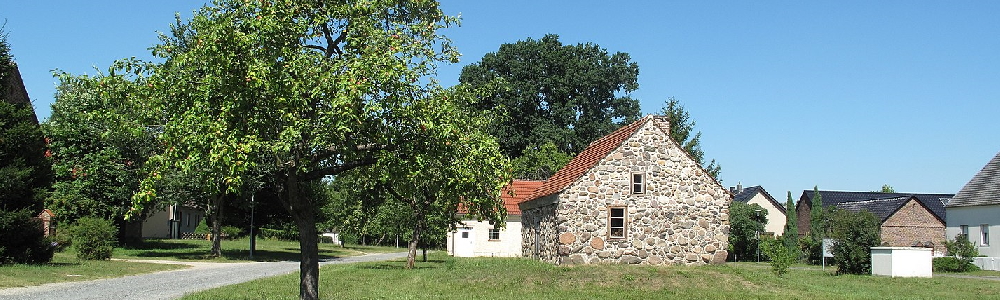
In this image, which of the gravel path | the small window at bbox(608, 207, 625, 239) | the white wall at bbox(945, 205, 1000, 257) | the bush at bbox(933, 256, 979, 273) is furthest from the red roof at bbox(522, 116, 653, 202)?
the white wall at bbox(945, 205, 1000, 257)

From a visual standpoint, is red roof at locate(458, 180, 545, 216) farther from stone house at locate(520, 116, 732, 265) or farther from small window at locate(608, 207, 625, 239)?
small window at locate(608, 207, 625, 239)

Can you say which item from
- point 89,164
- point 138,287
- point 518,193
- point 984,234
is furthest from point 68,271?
point 984,234

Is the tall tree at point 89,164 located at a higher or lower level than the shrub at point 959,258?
higher

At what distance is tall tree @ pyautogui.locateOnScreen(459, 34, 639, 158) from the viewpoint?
5900 centimetres

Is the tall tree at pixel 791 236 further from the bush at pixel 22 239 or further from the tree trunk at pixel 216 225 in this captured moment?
the bush at pixel 22 239

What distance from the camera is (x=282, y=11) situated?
13.0m

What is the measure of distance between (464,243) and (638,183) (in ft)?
55.9

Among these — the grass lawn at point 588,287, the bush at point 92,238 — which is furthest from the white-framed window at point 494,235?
the grass lawn at point 588,287

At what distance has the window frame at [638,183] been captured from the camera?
31906 mm

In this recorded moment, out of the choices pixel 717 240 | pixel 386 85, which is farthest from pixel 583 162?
pixel 386 85

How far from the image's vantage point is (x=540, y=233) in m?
36.0

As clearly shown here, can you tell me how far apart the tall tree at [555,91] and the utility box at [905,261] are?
100 ft

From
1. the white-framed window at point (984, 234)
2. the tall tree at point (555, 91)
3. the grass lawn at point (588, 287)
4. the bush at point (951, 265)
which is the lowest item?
the bush at point (951, 265)

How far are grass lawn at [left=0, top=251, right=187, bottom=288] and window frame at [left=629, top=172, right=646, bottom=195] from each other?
16.8m
